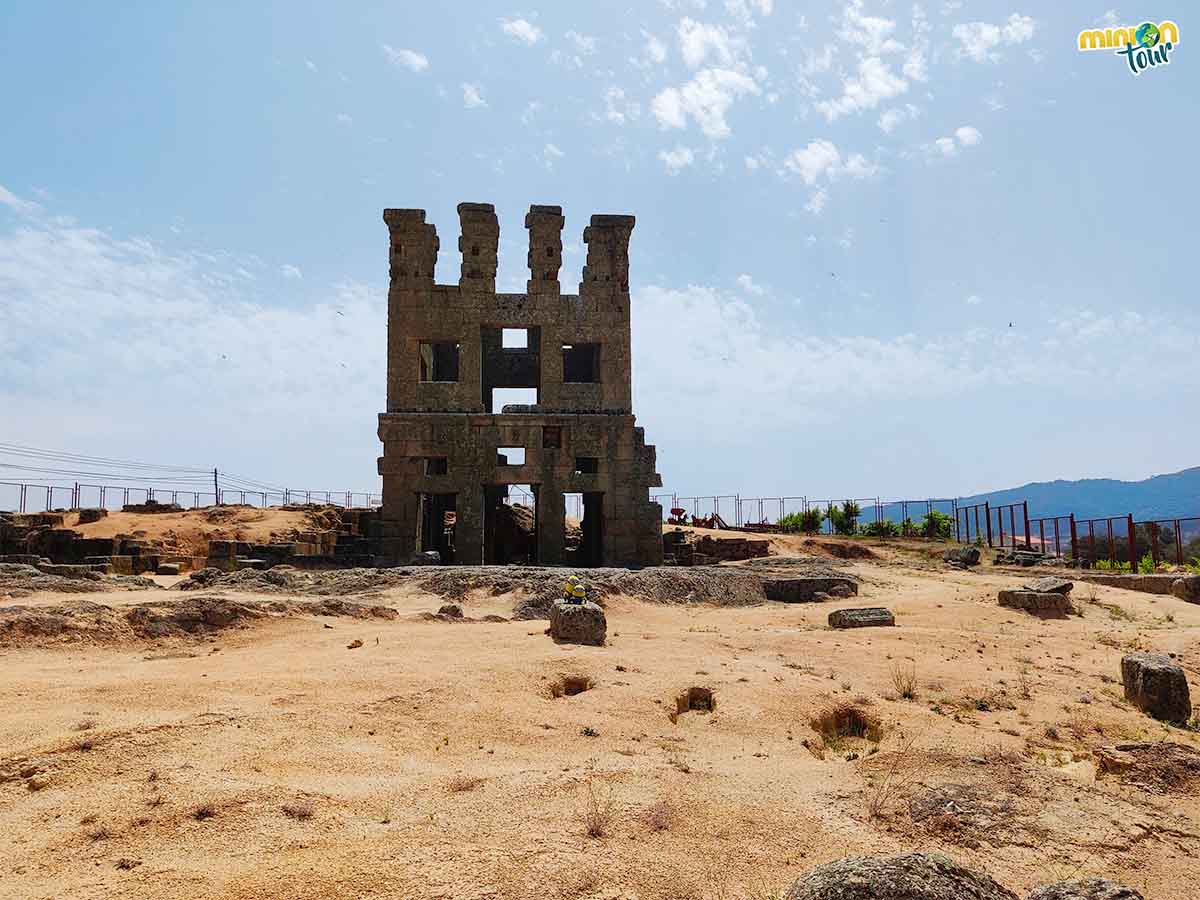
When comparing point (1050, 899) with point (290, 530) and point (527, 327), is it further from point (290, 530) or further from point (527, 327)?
point (290, 530)

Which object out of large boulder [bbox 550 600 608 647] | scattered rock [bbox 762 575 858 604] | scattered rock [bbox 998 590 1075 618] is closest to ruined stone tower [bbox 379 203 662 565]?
scattered rock [bbox 762 575 858 604]

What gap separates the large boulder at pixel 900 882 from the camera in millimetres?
3840

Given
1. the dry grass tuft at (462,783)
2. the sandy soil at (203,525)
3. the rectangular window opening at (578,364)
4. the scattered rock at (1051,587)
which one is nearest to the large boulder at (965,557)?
the scattered rock at (1051,587)

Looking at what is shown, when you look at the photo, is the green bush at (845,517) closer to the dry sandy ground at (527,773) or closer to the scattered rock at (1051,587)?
the scattered rock at (1051,587)

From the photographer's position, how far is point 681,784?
6484 millimetres

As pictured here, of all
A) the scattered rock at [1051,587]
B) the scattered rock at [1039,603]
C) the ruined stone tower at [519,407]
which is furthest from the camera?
the ruined stone tower at [519,407]

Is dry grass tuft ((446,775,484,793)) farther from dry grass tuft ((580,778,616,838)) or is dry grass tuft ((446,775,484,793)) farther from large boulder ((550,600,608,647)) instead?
large boulder ((550,600,608,647))

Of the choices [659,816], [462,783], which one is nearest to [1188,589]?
[659,816]

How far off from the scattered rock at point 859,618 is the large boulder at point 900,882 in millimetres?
10038

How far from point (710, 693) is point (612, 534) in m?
13.8

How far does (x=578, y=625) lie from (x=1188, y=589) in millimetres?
17284

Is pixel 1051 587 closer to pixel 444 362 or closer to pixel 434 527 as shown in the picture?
pixel 434 527

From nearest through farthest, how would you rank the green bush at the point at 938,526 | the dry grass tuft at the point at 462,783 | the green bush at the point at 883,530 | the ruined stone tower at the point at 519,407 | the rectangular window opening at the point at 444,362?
the dry grass tuft at the point at 462,783, the ruined stone tower at the point at 519,407, the rectangular window opening at the point at 444,362, the green bush at the point at 938,526, the green bush at the point at 883,530

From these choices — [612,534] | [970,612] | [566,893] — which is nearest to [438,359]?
[612,534]
